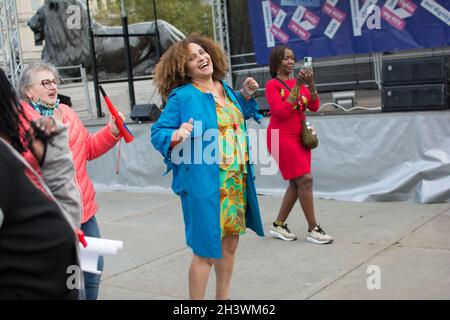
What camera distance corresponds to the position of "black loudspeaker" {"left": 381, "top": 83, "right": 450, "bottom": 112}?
6.64 metres

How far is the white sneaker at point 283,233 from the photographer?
5516mm

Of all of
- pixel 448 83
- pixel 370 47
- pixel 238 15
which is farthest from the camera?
pixel 238 15

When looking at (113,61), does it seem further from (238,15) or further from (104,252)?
(104,252)

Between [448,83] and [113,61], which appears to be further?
[113,61]

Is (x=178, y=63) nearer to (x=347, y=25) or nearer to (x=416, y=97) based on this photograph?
(x=416, y=97)

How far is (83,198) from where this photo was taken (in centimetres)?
340

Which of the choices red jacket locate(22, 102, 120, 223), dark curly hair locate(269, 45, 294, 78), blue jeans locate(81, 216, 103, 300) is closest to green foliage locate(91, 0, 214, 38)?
dark curly hair locate(269, 45, 294, 78)

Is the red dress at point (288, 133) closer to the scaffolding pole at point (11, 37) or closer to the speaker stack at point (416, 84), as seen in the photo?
the speaker stack at point (416, 84)

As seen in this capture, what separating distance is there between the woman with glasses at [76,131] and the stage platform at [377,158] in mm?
3766

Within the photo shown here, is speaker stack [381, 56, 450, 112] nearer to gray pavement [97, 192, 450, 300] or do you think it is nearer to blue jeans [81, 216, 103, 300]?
gray pavement [97, 192, 450, 300]

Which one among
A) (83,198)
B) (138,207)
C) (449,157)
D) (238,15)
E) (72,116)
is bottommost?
(138,207)
